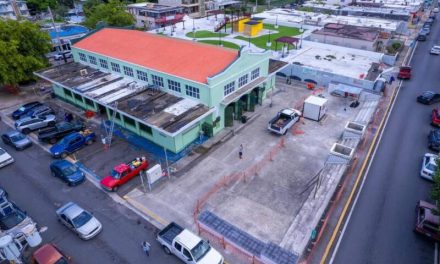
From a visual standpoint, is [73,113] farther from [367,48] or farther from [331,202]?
[367,48]

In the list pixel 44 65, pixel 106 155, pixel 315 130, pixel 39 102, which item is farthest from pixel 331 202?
pixel 44 65

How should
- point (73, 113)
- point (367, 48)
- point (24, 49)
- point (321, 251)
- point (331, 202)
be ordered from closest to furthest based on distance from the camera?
point (321, 251) < point (331, 202) < point (73, 113) < point (24, 49) < point (367, 48)

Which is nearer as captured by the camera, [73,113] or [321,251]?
[321,251]

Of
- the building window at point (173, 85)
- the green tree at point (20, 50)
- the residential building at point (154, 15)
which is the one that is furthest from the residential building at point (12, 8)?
the building window at point (173, 85)

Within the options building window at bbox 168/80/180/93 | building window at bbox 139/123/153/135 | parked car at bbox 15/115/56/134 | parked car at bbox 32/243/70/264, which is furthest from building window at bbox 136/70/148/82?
parked car at bbox 32/243/70/264

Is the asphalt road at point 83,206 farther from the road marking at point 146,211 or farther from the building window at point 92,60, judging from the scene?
the building window at point 92,60

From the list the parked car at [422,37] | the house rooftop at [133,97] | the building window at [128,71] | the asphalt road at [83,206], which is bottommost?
the asphalt road at [83,206]

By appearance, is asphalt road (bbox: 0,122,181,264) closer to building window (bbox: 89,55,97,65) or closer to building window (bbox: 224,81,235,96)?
building window (bbox: 224,81,235,96)
